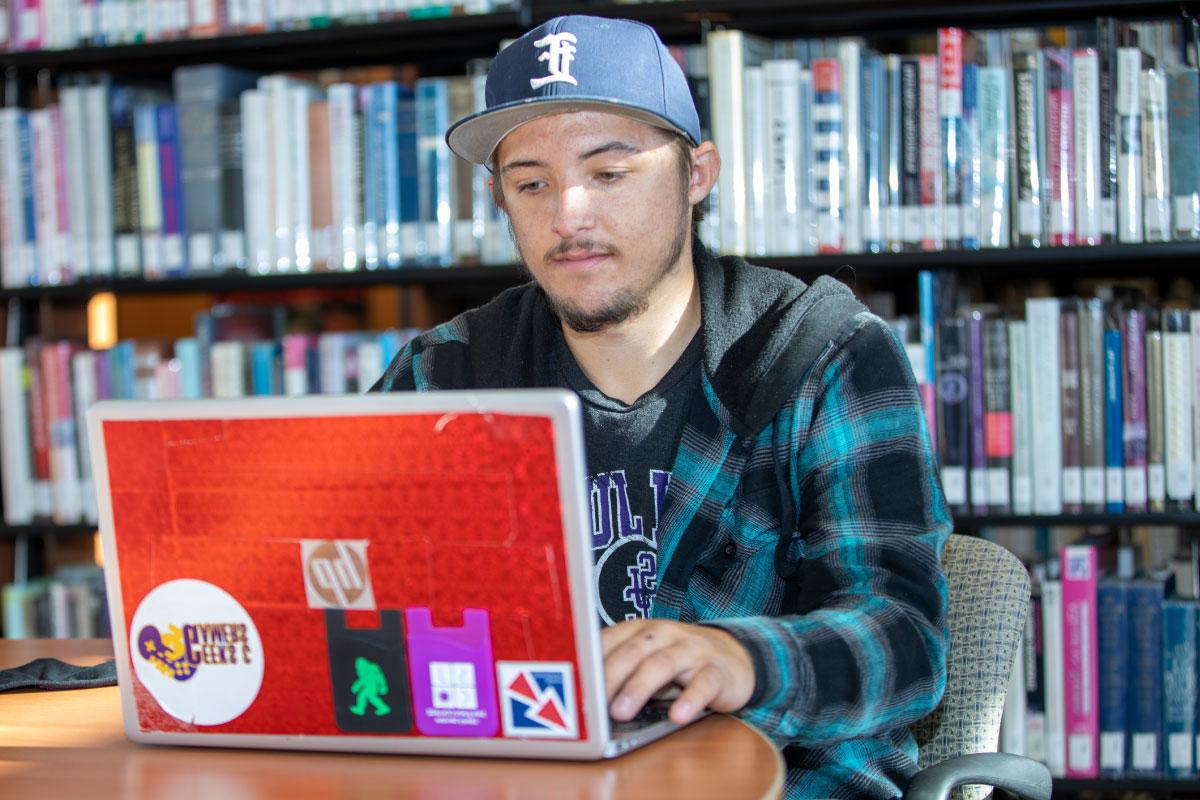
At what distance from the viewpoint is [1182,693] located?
2102 mm

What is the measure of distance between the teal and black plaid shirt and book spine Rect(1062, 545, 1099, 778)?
3.00 ft

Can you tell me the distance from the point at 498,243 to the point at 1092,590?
3.61 feet

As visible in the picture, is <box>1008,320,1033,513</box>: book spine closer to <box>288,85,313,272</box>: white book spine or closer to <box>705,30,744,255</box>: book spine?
<box>705,30,744,255</box>: book spine

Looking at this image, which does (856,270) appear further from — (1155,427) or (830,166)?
(1155,427)

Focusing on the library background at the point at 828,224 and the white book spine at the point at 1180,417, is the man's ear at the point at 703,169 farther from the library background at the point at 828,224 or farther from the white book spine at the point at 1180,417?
the white book spine at the point at 1180,417

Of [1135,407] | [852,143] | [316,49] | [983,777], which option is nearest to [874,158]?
[852,143]

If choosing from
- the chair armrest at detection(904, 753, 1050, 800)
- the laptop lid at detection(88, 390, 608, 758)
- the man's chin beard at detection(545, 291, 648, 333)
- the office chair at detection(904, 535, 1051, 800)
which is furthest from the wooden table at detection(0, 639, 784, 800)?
the man's chin beard at detection(545, 291, 648, 333)

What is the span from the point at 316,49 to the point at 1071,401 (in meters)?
1.45

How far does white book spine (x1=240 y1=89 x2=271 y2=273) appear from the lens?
2.42m

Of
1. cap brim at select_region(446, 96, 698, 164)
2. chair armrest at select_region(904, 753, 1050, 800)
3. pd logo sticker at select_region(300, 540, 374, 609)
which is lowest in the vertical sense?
chair armrest at select_region(904, 753, 1050, 800)

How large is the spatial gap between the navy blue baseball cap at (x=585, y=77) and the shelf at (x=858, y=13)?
788 mm

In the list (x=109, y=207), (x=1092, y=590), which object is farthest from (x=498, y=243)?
(x=1092, y=590)

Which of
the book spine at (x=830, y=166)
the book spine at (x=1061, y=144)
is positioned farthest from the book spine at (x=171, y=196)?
the book spine at (x=1061, y=144)

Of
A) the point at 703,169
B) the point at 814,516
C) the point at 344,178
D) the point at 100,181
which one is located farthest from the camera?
the point at 100,181
